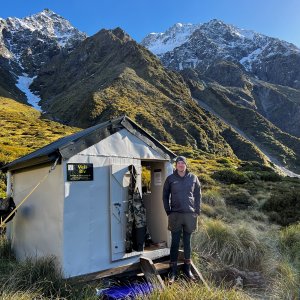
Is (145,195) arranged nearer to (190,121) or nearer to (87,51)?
(190,121)

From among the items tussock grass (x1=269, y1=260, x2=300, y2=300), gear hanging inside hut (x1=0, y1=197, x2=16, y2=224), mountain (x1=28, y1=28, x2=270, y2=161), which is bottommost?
tussock grass (x1=269, y1=260, x2=300, y2=300)

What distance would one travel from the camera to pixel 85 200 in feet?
21.7

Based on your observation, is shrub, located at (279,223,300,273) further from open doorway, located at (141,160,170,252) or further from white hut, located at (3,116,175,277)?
white hut, located at (3,116,175,277)

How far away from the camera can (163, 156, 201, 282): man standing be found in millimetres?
6734

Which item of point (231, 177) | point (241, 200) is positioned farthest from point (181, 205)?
point (231, 177)

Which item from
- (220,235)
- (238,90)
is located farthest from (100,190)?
(238,90)

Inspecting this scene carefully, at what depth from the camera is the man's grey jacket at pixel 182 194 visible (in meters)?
6.73

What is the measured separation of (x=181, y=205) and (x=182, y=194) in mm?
188

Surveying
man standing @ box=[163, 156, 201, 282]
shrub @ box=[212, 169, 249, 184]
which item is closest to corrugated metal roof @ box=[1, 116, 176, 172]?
man standing @ box=[163, 156, 201, 282]

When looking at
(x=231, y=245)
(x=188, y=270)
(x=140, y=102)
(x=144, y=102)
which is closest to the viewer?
(x=188, y=270)

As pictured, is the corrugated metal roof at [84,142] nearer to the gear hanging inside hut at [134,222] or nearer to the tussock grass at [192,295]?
the gear hanging inside hut at [134,222]

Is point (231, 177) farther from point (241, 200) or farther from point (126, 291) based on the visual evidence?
point (126, 291)

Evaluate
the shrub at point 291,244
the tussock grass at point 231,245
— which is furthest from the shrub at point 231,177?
the tussock grass at point 231,245

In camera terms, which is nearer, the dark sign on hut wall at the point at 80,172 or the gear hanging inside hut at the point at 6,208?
the dark sign on hut wall at the point at 80,172
